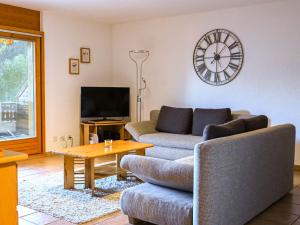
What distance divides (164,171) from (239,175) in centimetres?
55

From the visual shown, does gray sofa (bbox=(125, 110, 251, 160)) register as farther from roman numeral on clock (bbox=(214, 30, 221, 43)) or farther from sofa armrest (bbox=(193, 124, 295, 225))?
sofa armrest (bbox=(193, 124, 295, 225))

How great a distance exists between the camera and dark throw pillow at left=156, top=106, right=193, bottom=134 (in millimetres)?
5383

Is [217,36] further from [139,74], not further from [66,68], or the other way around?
[66,68]

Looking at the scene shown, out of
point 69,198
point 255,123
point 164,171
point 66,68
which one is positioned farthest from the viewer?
point 66,68

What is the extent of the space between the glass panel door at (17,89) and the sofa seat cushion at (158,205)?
321 centimetres

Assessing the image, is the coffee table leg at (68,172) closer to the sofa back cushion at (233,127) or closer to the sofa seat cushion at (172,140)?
the sofa seat cushion at (172,140)

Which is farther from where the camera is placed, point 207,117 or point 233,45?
point 233,45

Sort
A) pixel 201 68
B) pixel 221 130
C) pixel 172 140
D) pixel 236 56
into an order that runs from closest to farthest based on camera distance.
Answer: pixel 221 130
pixel 172 140
pixel 236 56
pixel 201 68

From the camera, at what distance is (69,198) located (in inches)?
138

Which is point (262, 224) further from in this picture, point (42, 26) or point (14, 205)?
point (42, 26)

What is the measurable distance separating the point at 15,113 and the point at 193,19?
123 inches

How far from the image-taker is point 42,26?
561 centimetres

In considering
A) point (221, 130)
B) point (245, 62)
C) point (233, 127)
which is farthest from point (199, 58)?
point (221, 130)

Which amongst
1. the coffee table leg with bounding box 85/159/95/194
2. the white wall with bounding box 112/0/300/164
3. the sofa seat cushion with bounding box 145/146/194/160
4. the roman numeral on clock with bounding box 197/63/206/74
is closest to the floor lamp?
the white wall with bounding box 112/0/300/164
